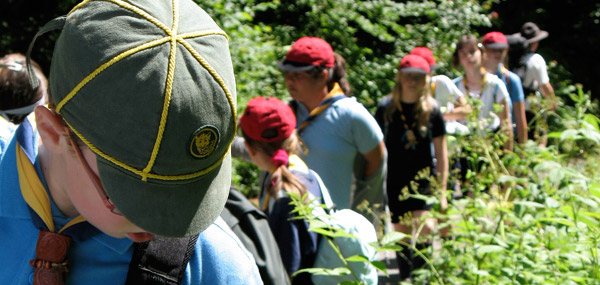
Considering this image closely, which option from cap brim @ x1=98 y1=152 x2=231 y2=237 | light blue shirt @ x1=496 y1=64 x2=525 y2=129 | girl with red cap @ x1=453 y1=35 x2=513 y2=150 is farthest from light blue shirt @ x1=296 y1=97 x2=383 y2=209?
cap brim @ x1=98 y1=152 x2=231 y2=237

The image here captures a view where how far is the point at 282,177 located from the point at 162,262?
190cm

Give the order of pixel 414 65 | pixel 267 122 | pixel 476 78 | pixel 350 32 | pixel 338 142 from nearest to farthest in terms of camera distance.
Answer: pixel 267 122, pixel 338 142, pixel 414 65, pixel 476 78, pixel 350 32

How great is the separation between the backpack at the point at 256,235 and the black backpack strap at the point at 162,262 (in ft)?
2.01

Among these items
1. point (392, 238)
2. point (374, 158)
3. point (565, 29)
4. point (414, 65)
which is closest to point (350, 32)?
point (414, 65)

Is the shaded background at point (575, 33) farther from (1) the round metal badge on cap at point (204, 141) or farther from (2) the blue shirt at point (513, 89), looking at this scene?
(1) the round metal badge on cap at point (204, 141)

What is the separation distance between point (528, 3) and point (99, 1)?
13.3 metres

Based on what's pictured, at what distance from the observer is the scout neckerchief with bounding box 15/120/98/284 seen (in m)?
1.38

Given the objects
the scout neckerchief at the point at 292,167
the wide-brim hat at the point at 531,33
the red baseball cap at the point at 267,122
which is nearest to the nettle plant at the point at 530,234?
the scout neckerchief at the point at 292,167

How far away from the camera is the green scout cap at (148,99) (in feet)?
3.80

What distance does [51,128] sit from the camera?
132 cm

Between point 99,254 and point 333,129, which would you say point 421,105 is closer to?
point 333,129

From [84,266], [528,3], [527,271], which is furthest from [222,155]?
[528,3]

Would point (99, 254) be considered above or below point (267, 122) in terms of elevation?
above

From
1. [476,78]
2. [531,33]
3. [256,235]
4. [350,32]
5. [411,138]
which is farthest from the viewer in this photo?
[531,33]
